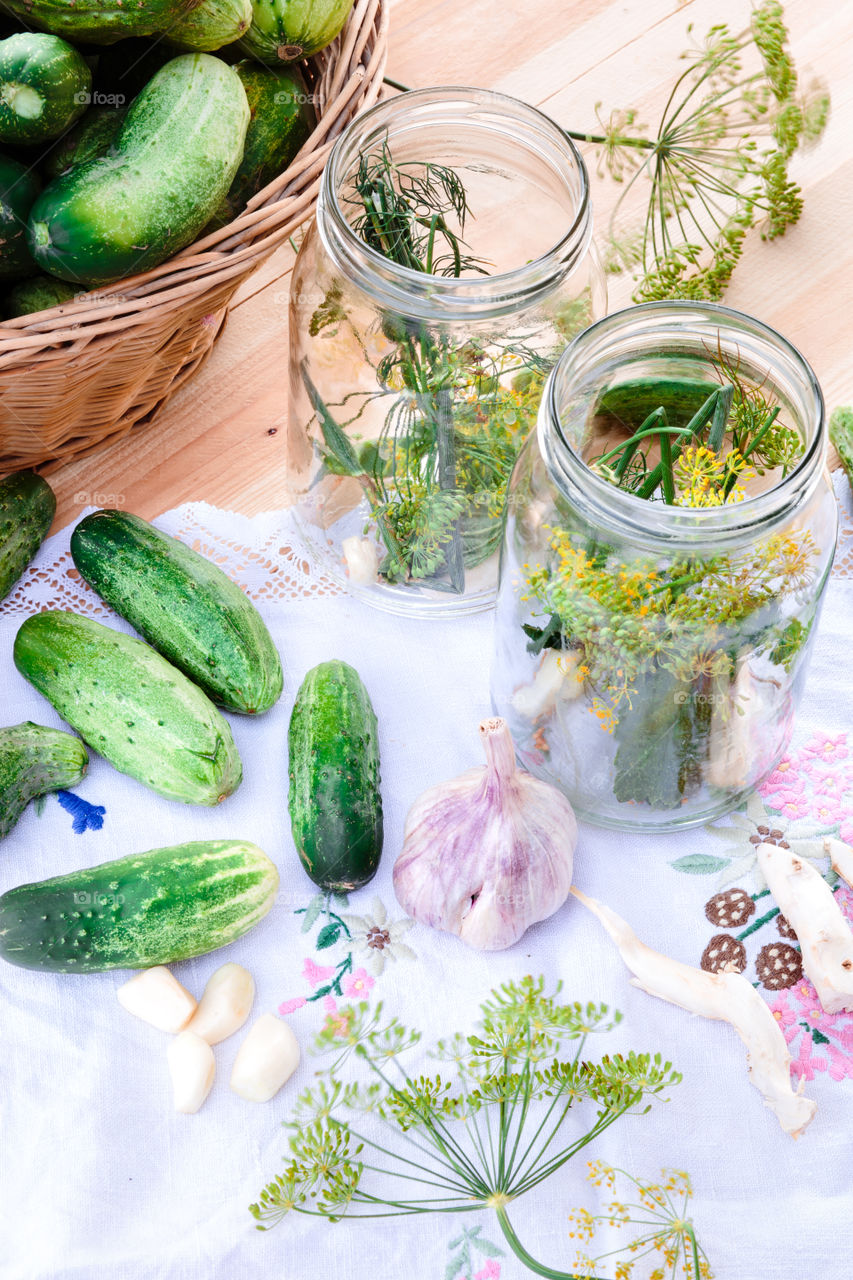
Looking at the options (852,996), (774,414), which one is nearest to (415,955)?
(852,996)

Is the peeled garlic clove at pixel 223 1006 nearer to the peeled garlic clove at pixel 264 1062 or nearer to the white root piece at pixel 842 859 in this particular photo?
the peeled garlic clove at pixel 264 1062

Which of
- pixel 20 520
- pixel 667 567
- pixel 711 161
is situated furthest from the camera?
pixel 711 161

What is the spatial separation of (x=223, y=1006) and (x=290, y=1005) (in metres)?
0.05

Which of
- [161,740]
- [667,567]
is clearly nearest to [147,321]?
[161,740]

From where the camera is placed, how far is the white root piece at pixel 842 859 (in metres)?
0.95

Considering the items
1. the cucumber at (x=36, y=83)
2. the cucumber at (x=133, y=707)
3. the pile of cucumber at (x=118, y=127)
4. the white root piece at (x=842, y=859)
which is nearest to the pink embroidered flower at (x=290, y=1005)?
the cucumber at (x=133, y=707)

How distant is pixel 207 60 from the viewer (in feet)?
3.06

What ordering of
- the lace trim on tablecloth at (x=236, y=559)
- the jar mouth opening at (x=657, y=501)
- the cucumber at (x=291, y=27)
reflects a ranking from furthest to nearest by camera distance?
the lace trim on tablecloth at (x=236, y=559) → the cucumber at (x=291, y=27) → the jar mouth opening at (x=657, y=501)

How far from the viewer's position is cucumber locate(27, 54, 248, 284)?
89 cm

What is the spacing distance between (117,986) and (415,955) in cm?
22

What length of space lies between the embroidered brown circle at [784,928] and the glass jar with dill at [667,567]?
0.30 feet

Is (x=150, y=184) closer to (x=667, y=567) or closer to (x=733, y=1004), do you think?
(x=667, y=567)

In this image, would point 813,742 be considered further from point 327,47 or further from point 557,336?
point 327,47

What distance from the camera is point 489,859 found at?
2.94 ft
